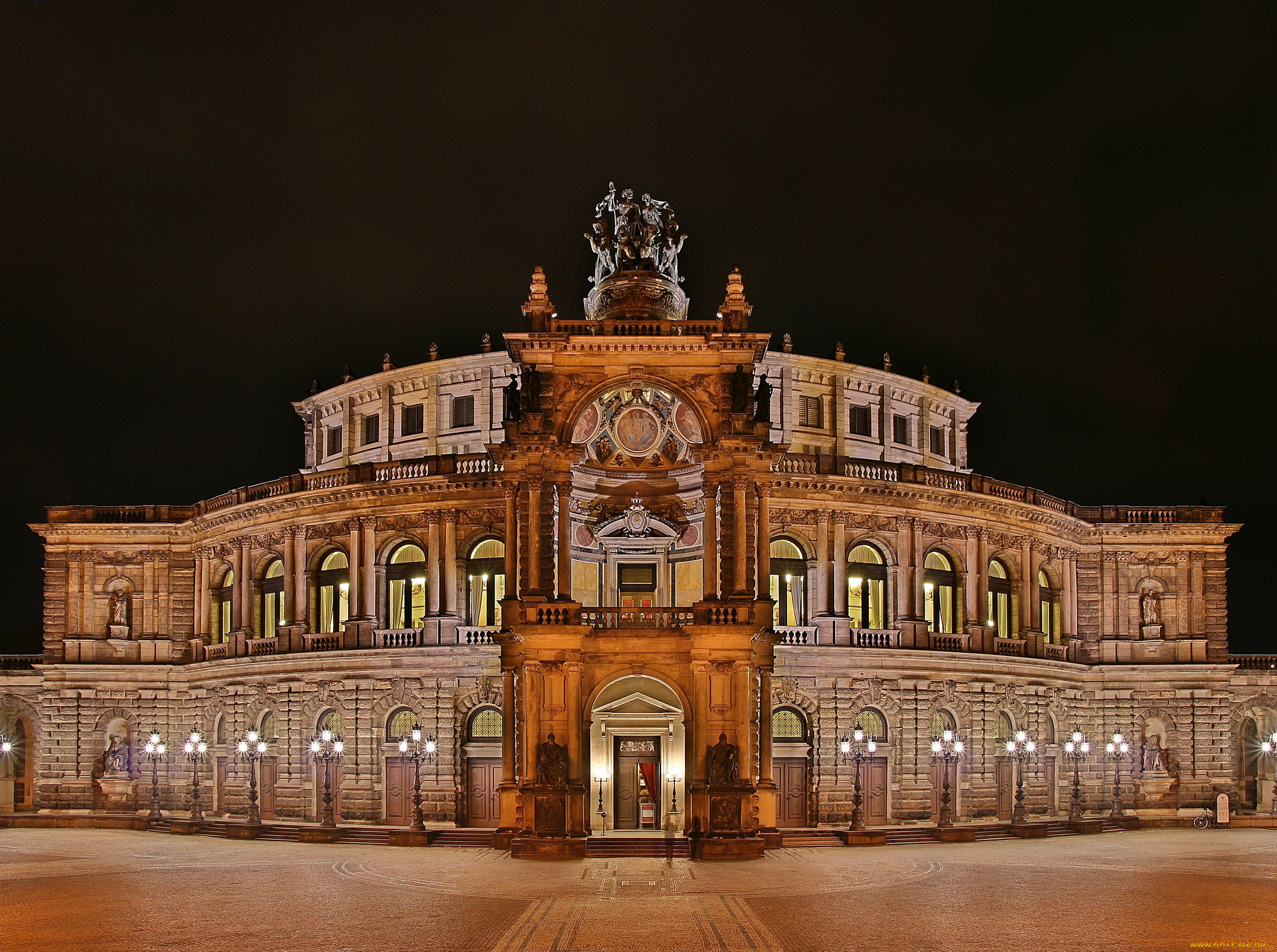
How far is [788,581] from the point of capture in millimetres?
56969

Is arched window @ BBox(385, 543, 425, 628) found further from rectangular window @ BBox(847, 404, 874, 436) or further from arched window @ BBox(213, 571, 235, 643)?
rectangular window @ BBox(847, 404, 874, 436)

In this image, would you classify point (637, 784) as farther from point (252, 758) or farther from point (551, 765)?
point (252, 758)

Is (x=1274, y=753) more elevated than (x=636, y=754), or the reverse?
(x=636, y=754)

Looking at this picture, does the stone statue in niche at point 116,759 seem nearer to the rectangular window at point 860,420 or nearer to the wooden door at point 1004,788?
the rectangular window at point 860,420

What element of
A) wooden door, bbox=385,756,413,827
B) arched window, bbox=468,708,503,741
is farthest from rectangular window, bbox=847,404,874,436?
wooden door, bbox=385,756,413,827

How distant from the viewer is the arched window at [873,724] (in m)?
55.9

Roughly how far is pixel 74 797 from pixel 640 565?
3047 cm

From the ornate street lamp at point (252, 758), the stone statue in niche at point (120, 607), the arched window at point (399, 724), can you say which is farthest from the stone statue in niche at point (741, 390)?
the stone statue in niche at point (120, 607)

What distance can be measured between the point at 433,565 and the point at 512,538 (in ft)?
37.6

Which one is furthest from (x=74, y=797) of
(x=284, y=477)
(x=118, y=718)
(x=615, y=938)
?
(x=615, y=938)

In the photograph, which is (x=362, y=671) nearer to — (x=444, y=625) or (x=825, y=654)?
(x=444, y=625)

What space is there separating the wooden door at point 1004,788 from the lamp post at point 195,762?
33455 millimetres

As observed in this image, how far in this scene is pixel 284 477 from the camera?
6125cm

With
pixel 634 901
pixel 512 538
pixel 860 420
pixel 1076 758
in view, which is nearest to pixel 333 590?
pixel 512 538
